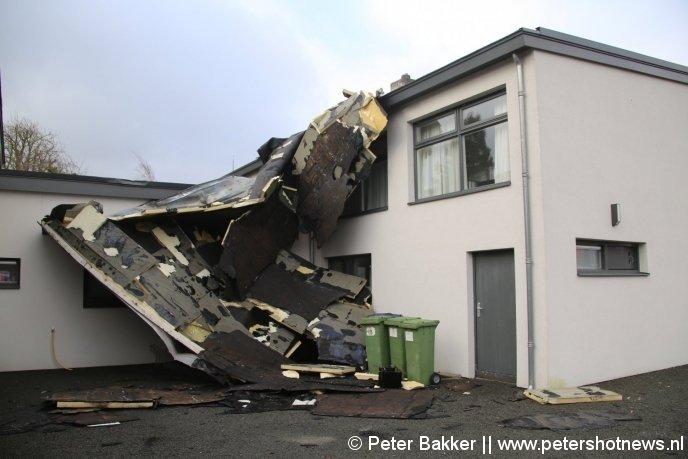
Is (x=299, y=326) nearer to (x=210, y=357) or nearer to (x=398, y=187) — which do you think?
(x=210, y=357)

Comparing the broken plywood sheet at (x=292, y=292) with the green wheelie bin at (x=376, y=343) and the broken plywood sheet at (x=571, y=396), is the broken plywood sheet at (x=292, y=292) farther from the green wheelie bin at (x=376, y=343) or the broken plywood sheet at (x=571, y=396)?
the broken plywood sheet at (x=571, y=396)

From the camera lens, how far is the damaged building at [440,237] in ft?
28.2

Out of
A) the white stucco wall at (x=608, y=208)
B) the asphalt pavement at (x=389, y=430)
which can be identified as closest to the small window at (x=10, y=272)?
the asphalt pavement at (x=389, y=430)

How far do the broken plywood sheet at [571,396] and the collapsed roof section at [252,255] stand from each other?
10.7 feet

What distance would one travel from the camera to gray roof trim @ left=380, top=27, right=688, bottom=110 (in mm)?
8586

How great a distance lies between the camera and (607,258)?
9.29 metres

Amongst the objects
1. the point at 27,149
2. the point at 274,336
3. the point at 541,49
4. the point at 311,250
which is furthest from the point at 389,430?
the point at 27,149

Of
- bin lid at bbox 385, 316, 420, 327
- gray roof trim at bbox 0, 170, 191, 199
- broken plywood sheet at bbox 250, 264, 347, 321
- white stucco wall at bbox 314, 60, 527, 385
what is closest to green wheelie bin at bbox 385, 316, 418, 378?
bin lid at bbox 385, 316, 420, 327

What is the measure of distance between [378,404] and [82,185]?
29.9 feet

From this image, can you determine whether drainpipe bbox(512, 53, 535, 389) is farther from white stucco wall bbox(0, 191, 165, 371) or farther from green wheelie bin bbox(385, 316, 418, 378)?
white stucco wall bbox(0, 191, 165, 371)

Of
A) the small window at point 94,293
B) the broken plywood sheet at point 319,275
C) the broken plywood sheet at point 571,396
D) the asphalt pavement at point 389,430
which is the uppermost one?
the broken plywood sheet at point 319,275

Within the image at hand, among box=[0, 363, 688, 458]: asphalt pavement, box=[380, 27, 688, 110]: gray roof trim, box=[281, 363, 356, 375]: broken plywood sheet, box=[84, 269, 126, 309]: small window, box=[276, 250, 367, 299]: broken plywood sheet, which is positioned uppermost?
box=[380, 27, 688, 110]: gray roof trim

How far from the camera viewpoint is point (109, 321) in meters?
12.9

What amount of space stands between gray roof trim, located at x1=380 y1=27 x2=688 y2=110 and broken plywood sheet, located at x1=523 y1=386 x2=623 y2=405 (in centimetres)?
492
